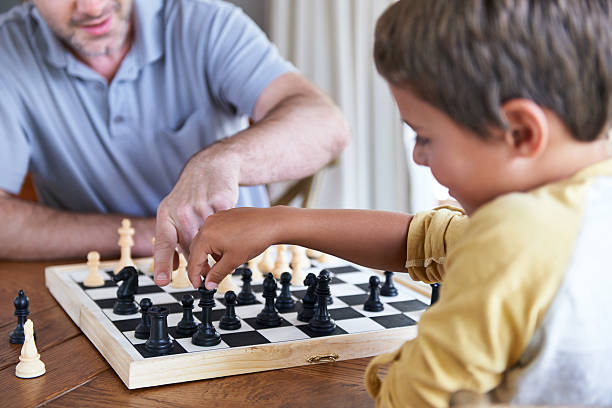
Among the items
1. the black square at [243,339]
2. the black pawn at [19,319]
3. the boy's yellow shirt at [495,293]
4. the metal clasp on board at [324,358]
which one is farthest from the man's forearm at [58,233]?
the boy's yellow shirt at [495,293]

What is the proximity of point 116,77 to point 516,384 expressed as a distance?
5.61 feet

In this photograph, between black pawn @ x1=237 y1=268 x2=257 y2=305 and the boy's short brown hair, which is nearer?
the boy's short brown hair

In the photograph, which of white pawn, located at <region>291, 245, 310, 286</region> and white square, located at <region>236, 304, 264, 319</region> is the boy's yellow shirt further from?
white pawn, located at <region>291, 245, 310, 286</region>

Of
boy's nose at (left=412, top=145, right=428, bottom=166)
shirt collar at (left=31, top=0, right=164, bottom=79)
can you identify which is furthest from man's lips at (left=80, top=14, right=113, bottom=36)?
boy's nose at (left=412, top=145, right=428, bottom=166)

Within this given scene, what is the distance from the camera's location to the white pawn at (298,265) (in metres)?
1.44

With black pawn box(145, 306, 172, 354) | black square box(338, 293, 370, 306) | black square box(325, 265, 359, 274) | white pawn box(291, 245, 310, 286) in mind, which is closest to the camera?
black pawn box(145, 306, 172, 354)

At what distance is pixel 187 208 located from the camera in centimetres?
123

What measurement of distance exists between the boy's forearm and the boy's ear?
396 millimetres

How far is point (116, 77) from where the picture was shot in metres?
2.06

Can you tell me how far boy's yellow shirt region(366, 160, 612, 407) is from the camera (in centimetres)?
61

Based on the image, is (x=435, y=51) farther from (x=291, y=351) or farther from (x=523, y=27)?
(x=291, y=351)

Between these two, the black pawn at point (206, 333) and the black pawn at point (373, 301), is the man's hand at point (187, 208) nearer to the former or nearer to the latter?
the black pawn at point (206, 333)

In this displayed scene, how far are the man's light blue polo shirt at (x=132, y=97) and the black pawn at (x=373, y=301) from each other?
1002 millimetres

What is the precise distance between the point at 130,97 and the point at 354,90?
1.77m
